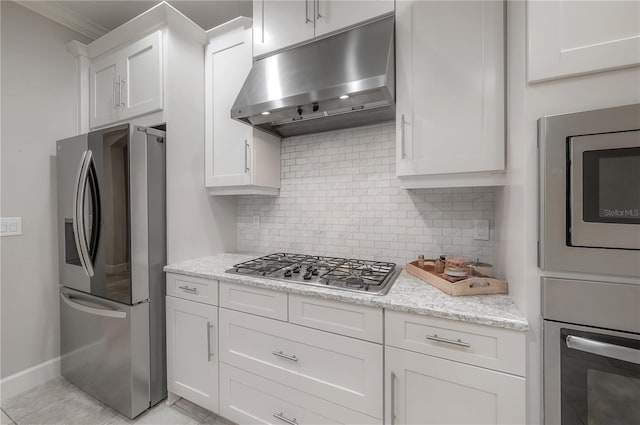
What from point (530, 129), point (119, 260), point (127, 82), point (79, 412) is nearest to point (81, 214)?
point (119, 260)

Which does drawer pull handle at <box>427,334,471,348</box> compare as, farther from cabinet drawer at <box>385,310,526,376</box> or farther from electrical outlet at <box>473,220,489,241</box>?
electrical outlet at <box>473,220,489,241</box>

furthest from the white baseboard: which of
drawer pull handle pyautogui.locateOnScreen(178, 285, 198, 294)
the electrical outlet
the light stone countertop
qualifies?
the electrical outlet

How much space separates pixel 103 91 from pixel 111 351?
76.9 inches

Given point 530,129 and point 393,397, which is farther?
point 393,397

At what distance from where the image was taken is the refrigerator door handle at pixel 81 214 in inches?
70.7

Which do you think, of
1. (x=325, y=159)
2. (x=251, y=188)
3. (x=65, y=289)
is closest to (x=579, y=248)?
(x=325, y=159)

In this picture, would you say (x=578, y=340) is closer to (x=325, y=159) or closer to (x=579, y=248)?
(x=579, y=248)

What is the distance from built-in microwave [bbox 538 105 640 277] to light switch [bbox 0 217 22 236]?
124 inches

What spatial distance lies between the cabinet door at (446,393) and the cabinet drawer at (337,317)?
119 millimetres

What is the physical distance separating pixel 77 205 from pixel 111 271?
541 mm

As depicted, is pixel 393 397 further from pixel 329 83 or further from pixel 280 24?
pixel 280 24

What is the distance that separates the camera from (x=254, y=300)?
4.95 feet

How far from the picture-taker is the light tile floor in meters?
1.71

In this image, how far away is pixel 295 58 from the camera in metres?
1.63
